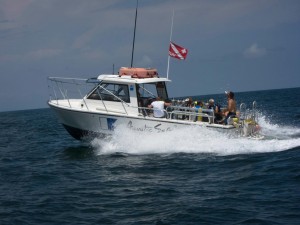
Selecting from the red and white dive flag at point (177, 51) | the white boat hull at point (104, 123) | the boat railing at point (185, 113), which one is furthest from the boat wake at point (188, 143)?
the red and white dive flag at point (177, 51)

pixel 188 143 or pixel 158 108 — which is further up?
pixel 158 108

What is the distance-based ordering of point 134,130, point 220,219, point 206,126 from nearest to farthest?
point 220,219 → point 206,126 → point 134,130

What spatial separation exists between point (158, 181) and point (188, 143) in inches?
135

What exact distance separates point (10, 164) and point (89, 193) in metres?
5.47

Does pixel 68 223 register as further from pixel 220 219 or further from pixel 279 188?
pixel 279 188

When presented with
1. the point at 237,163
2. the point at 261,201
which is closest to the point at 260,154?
the point at 237,163

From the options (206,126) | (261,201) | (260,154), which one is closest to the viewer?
(261,201)

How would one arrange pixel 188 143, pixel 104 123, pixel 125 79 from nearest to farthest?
pixel 188 143 → pixel 104 123 → pixel 125 79

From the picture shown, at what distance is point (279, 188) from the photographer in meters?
8.71

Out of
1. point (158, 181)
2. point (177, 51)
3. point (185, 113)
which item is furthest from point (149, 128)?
point (158, 181)

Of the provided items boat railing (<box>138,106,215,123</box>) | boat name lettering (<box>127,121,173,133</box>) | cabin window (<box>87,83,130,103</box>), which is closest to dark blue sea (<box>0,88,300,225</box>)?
boat name lettering (<box>127,121,173,133</box>)

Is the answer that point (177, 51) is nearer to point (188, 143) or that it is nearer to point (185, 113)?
point (185, 113)

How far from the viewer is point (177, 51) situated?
15.4m

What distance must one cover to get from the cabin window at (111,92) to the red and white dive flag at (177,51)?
2.35m
